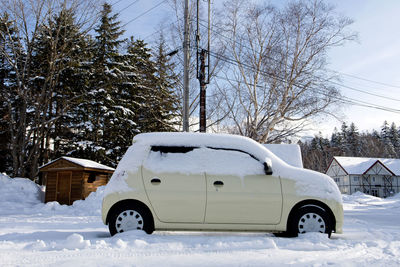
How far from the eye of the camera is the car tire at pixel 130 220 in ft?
17.2

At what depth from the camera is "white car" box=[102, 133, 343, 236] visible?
520 cm

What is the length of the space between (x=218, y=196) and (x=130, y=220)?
1.57 m

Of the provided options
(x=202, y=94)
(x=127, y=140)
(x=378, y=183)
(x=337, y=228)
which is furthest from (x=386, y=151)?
(x=337, y=228)

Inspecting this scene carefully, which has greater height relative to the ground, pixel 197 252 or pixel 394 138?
pixel 394 138

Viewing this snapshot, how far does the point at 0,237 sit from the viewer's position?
554 centimetres

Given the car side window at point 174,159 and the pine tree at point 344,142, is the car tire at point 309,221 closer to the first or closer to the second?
the car side window at point 174,159

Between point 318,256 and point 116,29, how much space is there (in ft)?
98.7

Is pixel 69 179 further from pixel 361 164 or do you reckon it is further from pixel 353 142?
pixel 353 142

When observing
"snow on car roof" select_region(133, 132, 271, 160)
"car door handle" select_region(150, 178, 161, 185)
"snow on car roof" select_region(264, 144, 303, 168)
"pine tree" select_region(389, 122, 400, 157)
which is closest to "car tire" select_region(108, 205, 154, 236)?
"car door handle" select_region(150, 178, 161, 185)

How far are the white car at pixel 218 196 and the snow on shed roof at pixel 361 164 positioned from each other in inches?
1880

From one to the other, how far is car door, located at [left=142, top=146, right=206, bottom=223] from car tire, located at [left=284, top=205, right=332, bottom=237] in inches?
62.0

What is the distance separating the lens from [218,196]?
17.1 feet

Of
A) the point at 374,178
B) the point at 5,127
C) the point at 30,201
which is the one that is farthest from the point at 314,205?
the point at 374,178

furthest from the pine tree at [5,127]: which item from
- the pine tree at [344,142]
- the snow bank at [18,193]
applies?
the pine tree at [344,142]
